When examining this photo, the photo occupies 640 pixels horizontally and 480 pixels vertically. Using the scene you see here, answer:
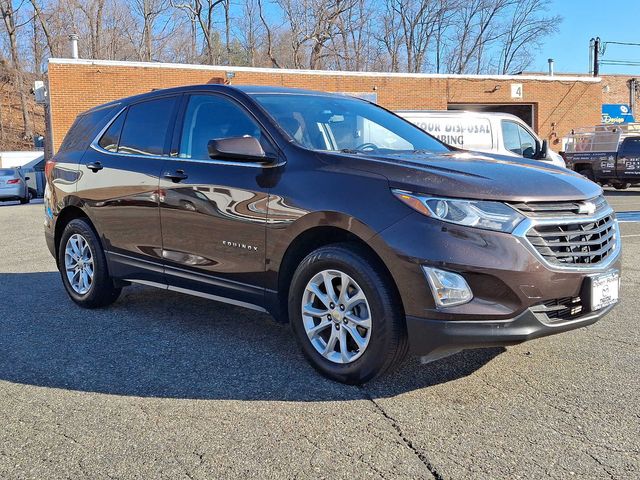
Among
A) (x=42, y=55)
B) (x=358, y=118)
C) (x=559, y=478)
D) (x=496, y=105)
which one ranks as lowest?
(x=559, y=478)

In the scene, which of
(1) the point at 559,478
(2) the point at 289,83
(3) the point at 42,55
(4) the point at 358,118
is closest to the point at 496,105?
(2) the point at 289,83

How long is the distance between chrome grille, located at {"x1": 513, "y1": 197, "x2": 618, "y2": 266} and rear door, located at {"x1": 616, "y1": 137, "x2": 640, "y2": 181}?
17.7 m

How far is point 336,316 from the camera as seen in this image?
3629 millimetres

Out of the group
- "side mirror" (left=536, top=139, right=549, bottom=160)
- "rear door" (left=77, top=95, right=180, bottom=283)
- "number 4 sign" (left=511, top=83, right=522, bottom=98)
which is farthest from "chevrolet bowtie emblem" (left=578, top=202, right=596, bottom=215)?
"number 4 sign" (left=511, top=83, right=522, bottom=98)

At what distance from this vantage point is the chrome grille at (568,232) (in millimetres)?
3227

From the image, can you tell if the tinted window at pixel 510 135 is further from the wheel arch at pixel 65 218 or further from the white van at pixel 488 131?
the wheel arch at pixel 65 218

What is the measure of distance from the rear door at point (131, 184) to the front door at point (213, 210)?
0.55 ft

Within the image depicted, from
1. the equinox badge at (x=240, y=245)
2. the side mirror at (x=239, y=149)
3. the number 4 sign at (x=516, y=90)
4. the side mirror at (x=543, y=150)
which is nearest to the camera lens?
the side mirror at (x=239, y=149)

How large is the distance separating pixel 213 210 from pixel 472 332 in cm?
194

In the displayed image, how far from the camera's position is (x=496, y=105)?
3053 centimetres

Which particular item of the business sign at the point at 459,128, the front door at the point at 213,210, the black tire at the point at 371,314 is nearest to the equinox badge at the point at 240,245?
the front door at the point at 213,210

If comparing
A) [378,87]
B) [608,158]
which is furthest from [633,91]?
Answer: [608,158]

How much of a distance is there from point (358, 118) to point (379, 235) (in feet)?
5.24

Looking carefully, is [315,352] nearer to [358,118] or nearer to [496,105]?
[358,118]
